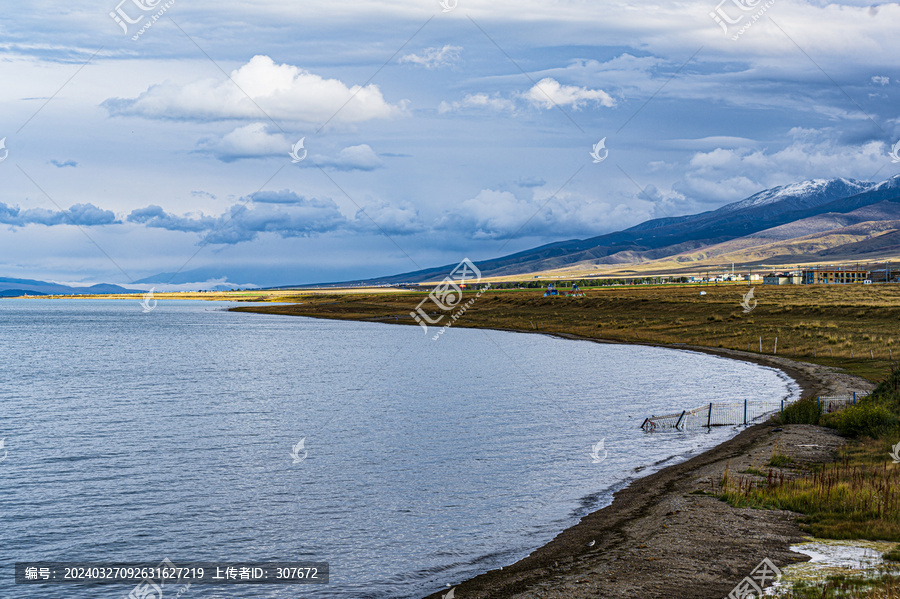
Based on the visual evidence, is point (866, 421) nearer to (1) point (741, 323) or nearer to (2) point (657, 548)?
(2) point (657, 548)

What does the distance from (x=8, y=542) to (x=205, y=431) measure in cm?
1506

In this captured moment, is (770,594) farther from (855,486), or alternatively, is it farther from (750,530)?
(855,486)

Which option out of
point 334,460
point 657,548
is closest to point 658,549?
point 657,548

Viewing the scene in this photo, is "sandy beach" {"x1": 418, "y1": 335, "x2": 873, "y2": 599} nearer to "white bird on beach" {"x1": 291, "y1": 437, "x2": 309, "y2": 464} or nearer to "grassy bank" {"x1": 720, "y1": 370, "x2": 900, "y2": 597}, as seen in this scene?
"grassy bank" {"x1": 720, "y1": 370, "x2": 900, "y2": 597}

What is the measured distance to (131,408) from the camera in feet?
131

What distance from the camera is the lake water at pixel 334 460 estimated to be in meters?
17.6

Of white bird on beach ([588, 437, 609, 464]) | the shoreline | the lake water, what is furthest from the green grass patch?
white bird on beach ([588, 437, 609, 464])

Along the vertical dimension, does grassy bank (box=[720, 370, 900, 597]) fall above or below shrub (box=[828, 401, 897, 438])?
below

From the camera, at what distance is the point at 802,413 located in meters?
30.9

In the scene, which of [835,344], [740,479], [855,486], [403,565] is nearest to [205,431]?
[403,565]

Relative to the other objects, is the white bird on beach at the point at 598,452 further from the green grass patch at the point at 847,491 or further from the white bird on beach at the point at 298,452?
the white bird on beach at the point at 298,452
